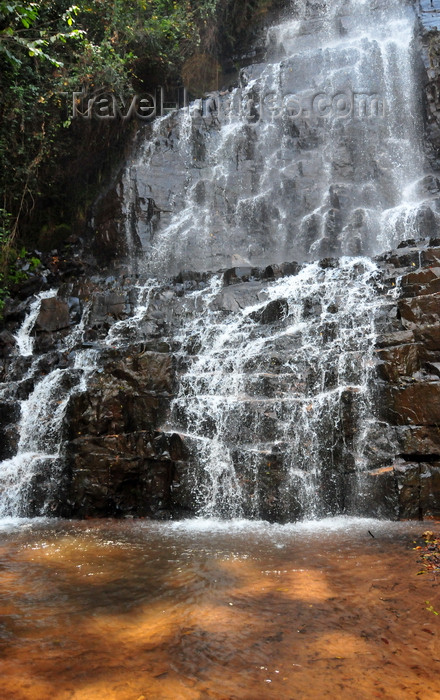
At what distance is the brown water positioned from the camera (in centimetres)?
292

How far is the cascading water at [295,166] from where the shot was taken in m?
13.8

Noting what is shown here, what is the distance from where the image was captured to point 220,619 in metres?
3.73

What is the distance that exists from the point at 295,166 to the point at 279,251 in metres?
2.80

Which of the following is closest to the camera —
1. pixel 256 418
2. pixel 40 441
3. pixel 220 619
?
pixel 220 619

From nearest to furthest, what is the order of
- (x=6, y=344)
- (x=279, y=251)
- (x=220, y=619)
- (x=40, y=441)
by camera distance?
(x=220, y=619) < (x=40, y=441) < (x=6, y=344) < (x=279, y=251)

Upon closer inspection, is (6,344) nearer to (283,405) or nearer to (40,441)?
(40,441)

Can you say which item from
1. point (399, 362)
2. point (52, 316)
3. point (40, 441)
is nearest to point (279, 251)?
point (52, 316)

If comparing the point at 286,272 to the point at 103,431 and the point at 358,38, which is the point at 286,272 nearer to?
the point at 103,431

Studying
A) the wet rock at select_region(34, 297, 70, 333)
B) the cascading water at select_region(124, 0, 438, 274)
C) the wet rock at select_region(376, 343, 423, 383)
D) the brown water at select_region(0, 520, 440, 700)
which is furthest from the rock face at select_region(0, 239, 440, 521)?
the cascading water at select_region(124, 0, 438, 274)

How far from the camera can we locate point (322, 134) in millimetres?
15336

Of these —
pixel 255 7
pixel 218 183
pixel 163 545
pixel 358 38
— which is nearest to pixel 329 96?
pixel 358 38

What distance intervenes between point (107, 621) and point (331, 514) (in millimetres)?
3877

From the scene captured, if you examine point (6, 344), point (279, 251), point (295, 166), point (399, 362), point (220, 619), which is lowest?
point (220, 619)

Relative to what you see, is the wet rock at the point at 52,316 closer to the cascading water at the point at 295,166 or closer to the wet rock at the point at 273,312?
the cascading water at the point at 295,166
